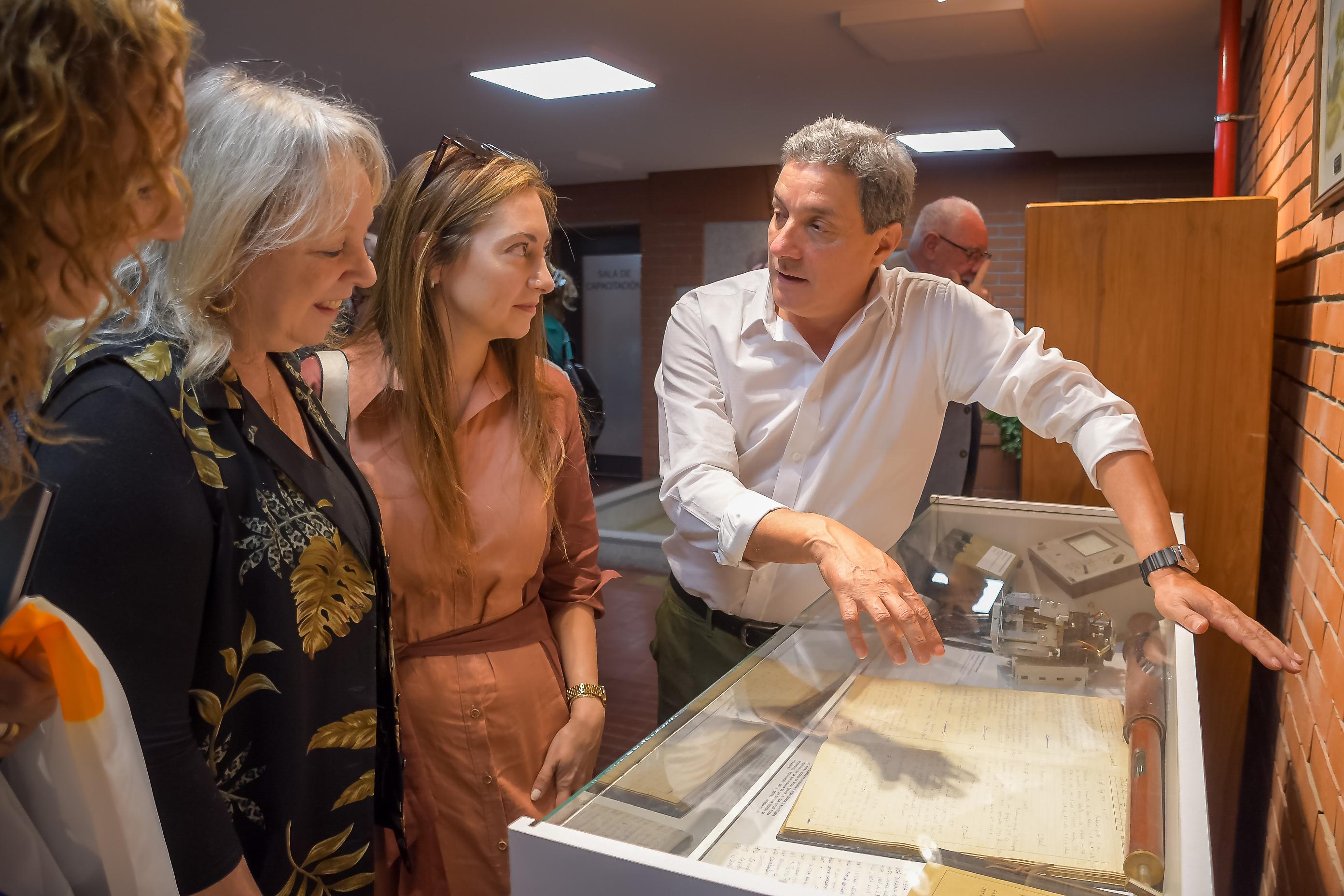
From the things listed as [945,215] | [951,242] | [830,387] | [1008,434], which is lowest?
[1008,434]

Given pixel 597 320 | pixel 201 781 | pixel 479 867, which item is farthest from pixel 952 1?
pixel 597 320

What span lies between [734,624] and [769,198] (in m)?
7.01

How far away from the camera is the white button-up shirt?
180 centimetres

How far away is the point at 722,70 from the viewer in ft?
17.4

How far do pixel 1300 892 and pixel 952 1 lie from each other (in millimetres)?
3673

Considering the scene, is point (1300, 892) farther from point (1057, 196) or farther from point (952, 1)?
point (1057, 196)

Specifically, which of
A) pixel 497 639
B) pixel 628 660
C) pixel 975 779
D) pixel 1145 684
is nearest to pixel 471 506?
pixel 497 639

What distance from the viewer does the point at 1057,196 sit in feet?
25.4

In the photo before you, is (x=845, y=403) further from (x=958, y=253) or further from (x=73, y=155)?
(x=958, y=253)

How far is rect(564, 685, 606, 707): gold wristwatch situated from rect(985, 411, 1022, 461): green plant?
653cm

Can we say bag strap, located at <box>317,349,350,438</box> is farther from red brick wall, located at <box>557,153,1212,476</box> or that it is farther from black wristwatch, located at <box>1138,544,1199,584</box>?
red brick wall, located at <box>557,153,1212,476</box>

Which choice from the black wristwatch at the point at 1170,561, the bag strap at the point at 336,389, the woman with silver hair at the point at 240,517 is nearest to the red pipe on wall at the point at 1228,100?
the black wristwatch at the point at 1170,561

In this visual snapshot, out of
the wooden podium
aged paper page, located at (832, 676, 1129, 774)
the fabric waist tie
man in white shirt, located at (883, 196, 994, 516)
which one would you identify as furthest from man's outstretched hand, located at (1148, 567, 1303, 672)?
man in white shirt, located at (883, 196, 994, 516)

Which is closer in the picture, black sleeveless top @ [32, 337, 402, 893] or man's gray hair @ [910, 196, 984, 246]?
black sleeveless top @ [32, 337, 402, 893]
